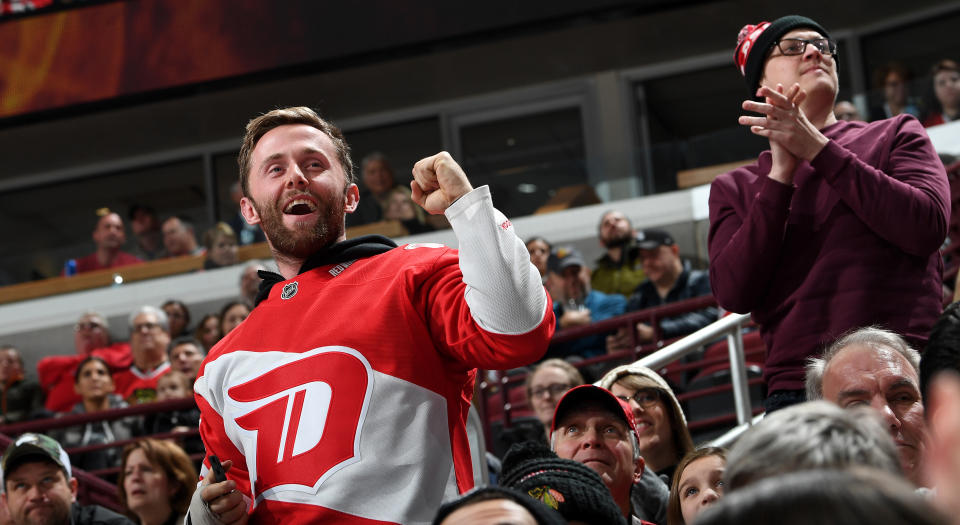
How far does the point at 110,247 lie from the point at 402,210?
335 centimetres

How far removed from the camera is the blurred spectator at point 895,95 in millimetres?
8961

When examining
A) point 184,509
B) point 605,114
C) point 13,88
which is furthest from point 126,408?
point 605,114

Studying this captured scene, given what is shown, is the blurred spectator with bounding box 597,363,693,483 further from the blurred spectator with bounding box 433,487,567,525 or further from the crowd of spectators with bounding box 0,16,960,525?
the blurred spectator with bounding box 433,487,567,525

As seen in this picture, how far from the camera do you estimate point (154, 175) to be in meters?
14.1

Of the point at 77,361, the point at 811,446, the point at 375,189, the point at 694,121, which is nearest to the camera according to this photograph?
the point at 811,446

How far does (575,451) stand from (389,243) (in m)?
1.07

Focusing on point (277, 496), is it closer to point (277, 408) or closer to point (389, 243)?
point (277, 408)

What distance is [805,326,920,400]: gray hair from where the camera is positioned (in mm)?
2352

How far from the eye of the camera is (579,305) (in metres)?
7.63

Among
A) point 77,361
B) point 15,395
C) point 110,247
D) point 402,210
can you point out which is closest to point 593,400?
point 77,361

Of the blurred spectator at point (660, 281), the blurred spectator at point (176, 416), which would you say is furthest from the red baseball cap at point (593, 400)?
the blurred spectator at point (176, 416)

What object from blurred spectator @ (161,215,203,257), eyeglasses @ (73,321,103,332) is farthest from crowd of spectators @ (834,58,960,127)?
blurred spectator @ (161,215,203,257)

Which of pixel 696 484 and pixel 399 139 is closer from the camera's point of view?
pixel 696 484

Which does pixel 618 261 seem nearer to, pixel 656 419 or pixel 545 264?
pixel 545 264
